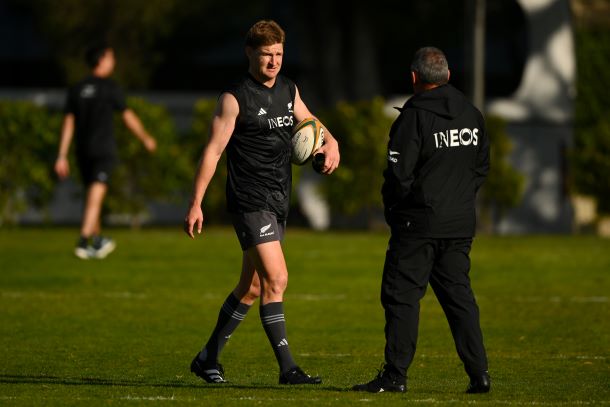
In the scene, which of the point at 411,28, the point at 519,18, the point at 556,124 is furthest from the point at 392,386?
the point at 411,28

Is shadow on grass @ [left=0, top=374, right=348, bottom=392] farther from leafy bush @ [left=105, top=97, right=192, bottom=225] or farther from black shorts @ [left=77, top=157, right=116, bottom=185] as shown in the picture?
leafy bush @ [left=105, top=97, right=192, bottom=225]

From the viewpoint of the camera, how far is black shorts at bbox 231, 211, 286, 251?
30.8 feet

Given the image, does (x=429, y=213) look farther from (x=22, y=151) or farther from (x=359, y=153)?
(x=22, y=151)

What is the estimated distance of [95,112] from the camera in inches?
734

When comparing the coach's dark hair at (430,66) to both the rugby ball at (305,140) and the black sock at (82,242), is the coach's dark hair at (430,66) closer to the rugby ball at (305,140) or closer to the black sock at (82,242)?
the rugby ball at (305,140)

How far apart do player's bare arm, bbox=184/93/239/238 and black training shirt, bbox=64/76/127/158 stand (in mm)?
9308

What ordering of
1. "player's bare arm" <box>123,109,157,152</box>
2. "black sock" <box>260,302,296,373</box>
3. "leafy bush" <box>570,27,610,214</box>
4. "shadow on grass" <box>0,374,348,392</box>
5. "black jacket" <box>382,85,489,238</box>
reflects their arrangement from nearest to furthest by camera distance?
"black jacket" <box>382,85,489,238</box> < "shadow on grass" <box>0,374,348,392</box> < "black sock" <box>260,302,296,373</box> < "player's bare arm" <box>123,109,157,152</box> < "leafy bush" <box>570,27,610,214</box>

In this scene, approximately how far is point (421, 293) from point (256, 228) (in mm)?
1142

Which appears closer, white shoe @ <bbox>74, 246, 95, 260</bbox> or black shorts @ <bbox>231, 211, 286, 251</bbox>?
black shorts @ <bbox>231, 211, 286, 251</bbox>

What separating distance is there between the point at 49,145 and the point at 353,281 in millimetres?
10387

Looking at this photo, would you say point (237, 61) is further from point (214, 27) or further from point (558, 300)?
point (558, 300)

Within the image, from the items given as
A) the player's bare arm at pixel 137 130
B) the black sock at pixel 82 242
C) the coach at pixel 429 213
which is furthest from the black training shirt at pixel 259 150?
the black sock at pixel 82 242

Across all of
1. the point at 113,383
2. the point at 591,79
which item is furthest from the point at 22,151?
the point at 113,383

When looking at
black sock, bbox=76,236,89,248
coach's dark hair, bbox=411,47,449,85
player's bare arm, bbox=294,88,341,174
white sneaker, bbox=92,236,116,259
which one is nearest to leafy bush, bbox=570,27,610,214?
white sneaker, bbox=92,236,116,259
